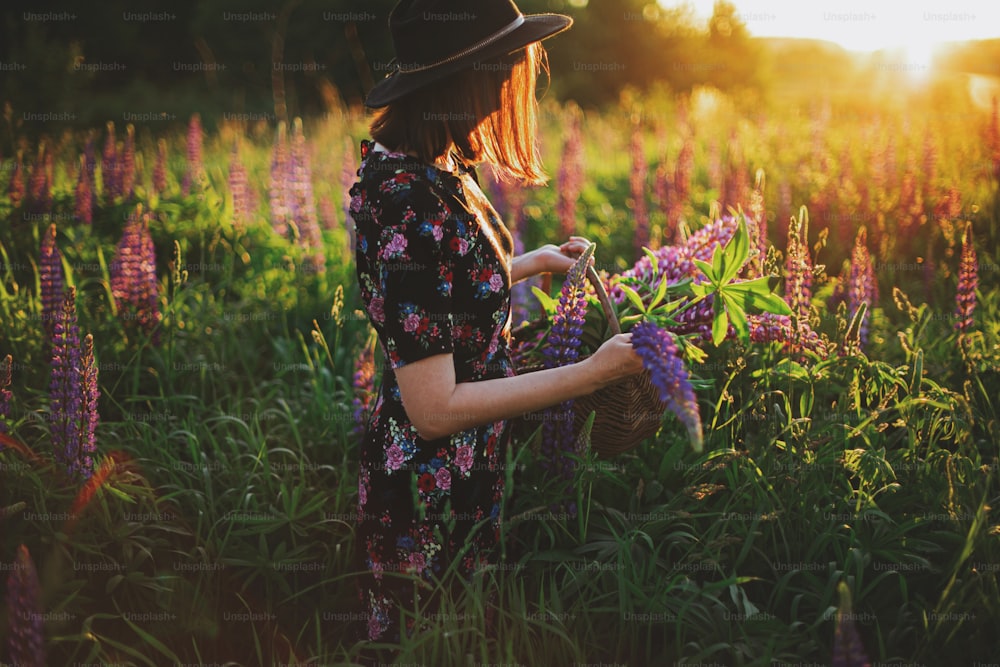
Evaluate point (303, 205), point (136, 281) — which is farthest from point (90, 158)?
point (136, 281)

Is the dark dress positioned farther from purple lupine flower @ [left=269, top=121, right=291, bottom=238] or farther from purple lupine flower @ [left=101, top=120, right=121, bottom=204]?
purple lupine flower @ [left=101, top=120, right=121, bottom=204]

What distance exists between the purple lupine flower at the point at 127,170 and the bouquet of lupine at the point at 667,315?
12.2ft

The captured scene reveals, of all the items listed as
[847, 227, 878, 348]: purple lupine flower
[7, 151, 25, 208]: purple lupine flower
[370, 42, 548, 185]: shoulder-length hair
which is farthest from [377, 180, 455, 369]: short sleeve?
[7, 151, 25, 208]: purple lupine flower

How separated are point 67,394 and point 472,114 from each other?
5.83 feet

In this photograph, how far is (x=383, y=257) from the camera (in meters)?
2.02

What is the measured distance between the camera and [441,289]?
2031 mm

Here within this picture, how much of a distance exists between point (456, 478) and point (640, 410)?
619 mm

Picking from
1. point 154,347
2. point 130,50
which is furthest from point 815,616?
point 130,50

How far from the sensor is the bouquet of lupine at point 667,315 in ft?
6.84

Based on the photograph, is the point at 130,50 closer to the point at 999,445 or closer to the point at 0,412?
the point at 0,412

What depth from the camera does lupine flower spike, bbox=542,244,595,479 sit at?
2.37 meters

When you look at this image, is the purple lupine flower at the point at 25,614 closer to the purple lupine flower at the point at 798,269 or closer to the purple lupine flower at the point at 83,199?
the purple lupine flower at the point at 798,269

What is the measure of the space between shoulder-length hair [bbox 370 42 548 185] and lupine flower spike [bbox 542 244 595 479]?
0.46 metres

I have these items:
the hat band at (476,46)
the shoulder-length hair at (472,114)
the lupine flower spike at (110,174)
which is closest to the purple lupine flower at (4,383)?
the shoulder-length hair at (472,114)
